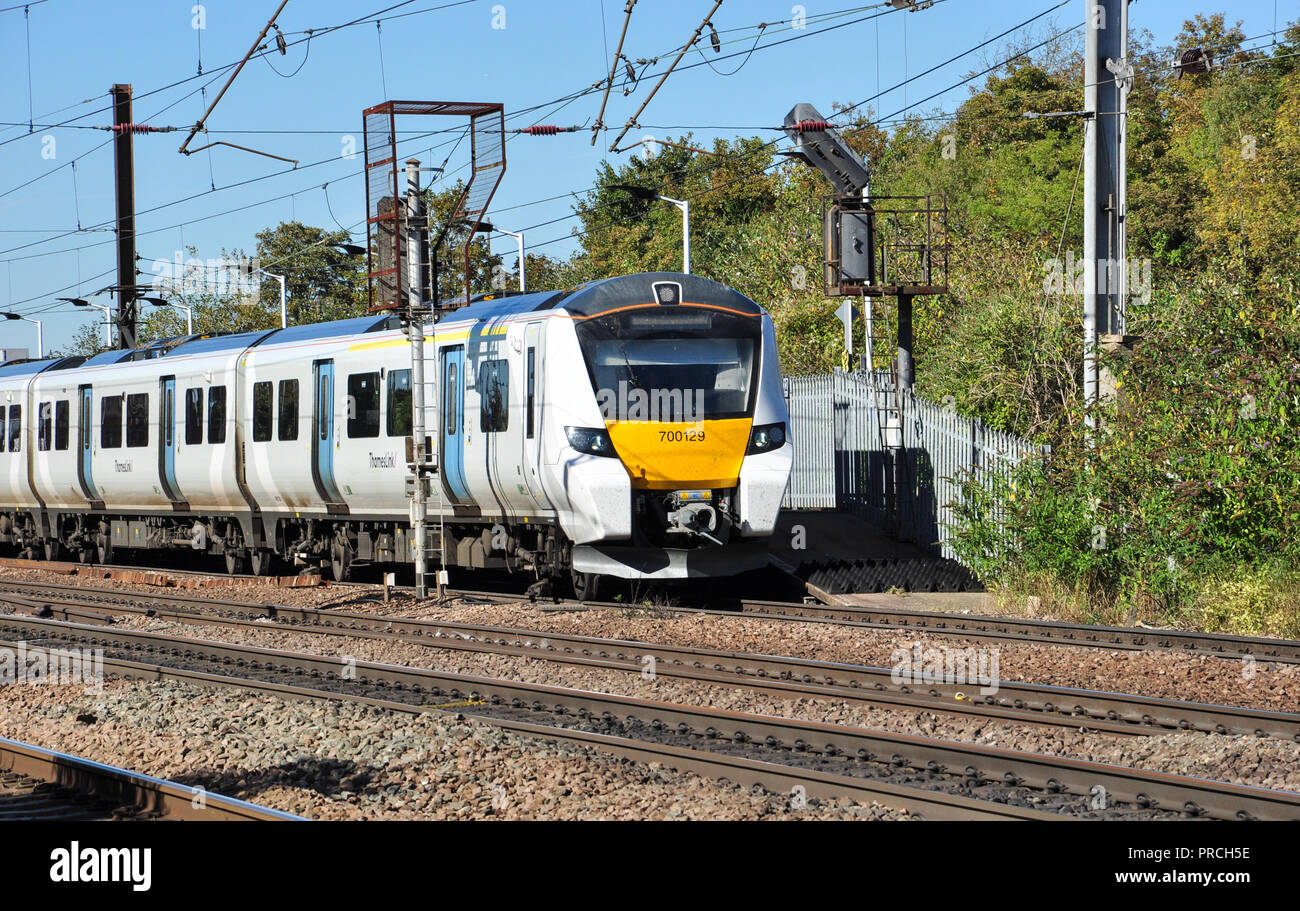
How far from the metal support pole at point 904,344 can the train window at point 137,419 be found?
12.4 metres

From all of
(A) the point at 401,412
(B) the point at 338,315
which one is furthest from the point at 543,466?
(B) the point at 338,315

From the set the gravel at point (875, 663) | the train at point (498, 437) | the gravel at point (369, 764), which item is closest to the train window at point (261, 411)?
the train at point (498, 437)

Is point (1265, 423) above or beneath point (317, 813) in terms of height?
above

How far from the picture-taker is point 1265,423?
551 inches

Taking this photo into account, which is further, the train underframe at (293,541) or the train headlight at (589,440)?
the train underframe at (293,541)

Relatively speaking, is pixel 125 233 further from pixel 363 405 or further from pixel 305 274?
pixel 305 274

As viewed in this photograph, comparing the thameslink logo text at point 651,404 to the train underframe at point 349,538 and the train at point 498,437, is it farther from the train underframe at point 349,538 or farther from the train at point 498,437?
the train underframe at point 349,538

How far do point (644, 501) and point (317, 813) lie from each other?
27.8 feet

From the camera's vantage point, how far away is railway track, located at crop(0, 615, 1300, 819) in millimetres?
7281

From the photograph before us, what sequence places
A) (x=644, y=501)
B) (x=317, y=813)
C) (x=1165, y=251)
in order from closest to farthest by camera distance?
1. (x=317, y=813)
2. (x=644, y=501)
3. (x=1165, y=251)

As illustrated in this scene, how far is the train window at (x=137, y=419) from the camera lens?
77.7 feet

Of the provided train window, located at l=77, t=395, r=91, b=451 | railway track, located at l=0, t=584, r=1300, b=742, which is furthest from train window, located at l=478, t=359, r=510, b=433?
train window, located at l=77, t=395, r=91, b=451
